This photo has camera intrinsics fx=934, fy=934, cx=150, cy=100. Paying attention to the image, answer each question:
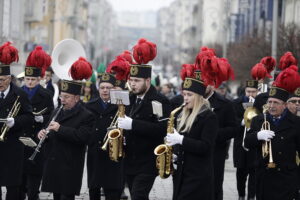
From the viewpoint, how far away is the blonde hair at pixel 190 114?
916 centimetres

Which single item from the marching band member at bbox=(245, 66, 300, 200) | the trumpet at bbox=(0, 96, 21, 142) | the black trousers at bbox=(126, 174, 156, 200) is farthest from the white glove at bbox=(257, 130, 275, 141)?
the trumpet at bbox=(0, 96, 21, 142)

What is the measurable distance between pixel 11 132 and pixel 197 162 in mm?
2893

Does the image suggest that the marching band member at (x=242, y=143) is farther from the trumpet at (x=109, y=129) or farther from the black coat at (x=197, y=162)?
the black coat at (x=197, y=162)

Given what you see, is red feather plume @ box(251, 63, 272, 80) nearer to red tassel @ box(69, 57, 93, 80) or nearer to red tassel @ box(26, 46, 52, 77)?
red tassel @ box(26, 46, 52, 77)

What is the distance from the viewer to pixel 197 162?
916cm

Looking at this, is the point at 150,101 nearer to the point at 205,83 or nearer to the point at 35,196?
the point at 205,83

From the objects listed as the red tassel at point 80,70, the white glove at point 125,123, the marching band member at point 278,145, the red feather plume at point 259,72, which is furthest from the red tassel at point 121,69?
the red feather plume at point 259,72

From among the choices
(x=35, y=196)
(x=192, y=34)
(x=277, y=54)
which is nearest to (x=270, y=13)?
(x=277, y=54)

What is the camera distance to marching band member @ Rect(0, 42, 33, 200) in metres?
11.0

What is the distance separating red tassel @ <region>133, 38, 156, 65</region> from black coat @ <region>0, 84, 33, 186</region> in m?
1.55

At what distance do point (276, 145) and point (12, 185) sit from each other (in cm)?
324

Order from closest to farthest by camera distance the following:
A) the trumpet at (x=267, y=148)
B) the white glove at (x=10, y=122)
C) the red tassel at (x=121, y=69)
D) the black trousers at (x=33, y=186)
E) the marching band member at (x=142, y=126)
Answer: the trumpet at (x=267, y=148), the marching band member at (x=142, y=126), the white glove at (x=10, y=122), the red tassel at (x=121, y=69), the black trousers at (x=33, y=186)

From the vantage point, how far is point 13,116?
36.4ft

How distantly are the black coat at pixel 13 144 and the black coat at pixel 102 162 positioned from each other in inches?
40.8
